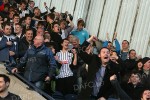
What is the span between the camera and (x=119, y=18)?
562 inches

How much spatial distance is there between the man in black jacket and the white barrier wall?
588cm

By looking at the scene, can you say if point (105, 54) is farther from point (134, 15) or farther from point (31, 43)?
point (134, 15)

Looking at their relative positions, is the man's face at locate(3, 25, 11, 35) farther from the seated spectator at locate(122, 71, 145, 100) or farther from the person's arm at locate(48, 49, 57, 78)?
the seated spectator at locate(122, 71, 145, 100)

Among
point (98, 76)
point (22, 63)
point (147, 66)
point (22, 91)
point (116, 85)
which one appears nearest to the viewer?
point (116, 85)

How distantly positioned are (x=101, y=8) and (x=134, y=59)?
16.4ft

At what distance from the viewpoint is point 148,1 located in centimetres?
1323

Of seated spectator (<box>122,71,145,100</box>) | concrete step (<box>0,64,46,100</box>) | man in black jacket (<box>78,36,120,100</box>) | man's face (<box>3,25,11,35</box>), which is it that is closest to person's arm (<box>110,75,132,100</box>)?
man in black jacket (<box>78,36,120,100</box>)

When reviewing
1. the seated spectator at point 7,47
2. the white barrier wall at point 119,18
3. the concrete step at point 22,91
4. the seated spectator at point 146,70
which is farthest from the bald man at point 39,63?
the white barrier wall at point 119,18

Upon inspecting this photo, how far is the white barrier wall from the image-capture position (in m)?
13.3

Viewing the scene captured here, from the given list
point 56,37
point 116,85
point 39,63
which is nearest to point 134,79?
point 116,85

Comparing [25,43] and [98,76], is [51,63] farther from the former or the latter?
[98,76]

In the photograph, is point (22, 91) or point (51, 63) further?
point (51, 63)

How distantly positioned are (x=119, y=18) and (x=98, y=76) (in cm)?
715

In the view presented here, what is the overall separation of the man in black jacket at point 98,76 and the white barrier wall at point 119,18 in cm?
588
